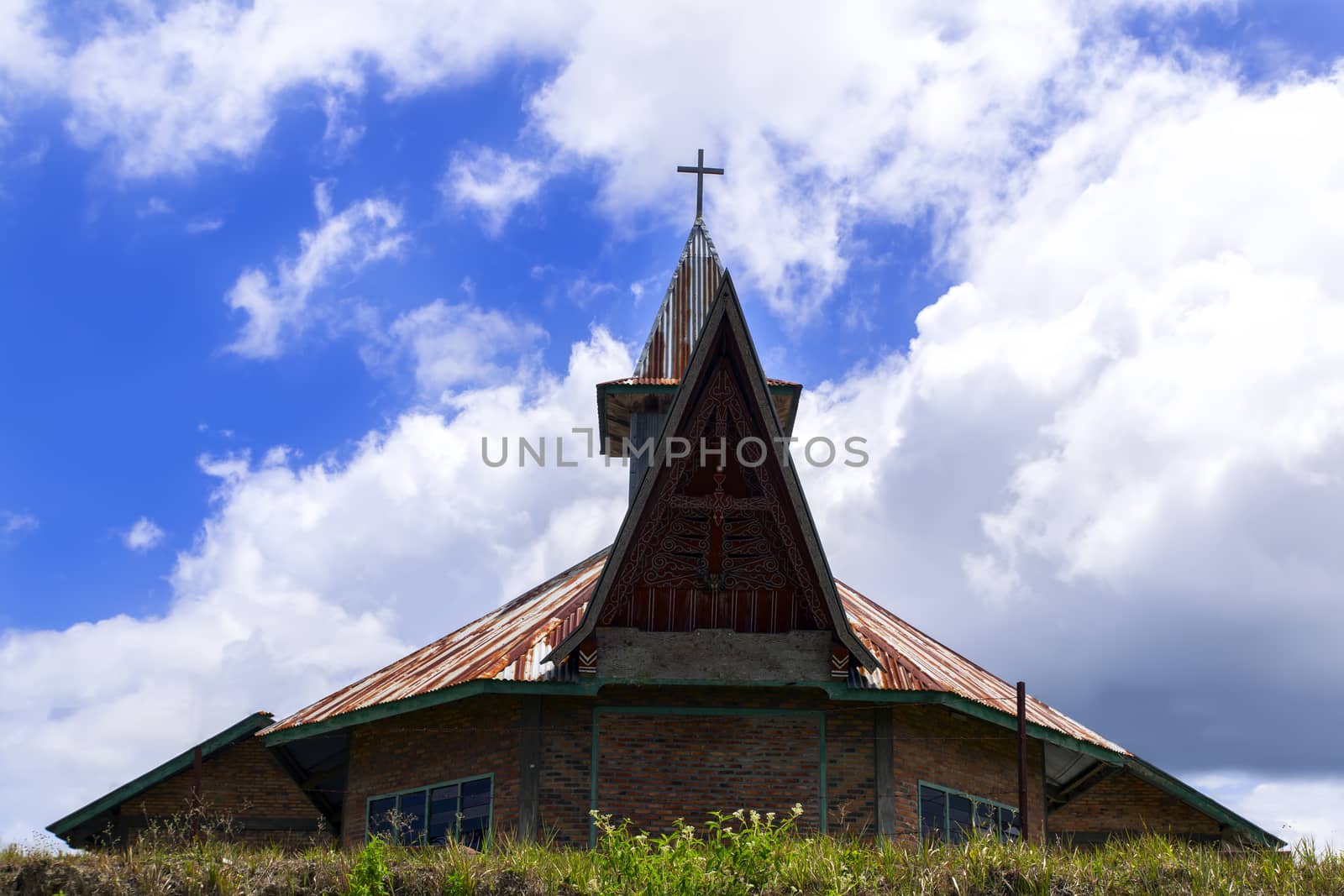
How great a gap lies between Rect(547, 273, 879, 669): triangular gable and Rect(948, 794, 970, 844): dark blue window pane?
2572mm

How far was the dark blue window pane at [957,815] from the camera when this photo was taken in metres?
17.4

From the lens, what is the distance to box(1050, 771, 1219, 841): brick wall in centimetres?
2114

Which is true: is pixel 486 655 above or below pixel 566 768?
above

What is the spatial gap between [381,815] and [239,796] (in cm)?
508

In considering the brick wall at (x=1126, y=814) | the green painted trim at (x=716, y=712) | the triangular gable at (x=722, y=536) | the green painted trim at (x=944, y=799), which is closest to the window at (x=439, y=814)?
the green painted trim at (x=716, y=712)

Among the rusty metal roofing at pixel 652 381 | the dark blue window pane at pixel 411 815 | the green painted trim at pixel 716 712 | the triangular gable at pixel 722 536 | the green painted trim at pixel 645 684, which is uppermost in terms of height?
the rusty metal roofing at pixel 652 381

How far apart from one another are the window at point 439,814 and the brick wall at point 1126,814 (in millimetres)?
9490

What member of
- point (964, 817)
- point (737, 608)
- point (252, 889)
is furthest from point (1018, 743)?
point (252, 889)

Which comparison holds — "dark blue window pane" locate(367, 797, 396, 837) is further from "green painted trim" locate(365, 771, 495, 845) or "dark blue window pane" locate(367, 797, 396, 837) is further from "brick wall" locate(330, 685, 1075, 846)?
"brick wall" locate(330, 685, 1075, 846)

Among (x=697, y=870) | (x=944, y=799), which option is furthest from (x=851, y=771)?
(x=697, y=870)

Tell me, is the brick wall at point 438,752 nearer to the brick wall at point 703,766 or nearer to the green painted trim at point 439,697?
the green painted trim at point 439,697

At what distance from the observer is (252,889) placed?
11617mm

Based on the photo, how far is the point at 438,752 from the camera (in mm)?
17500

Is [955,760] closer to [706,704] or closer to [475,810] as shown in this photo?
[706,704]
